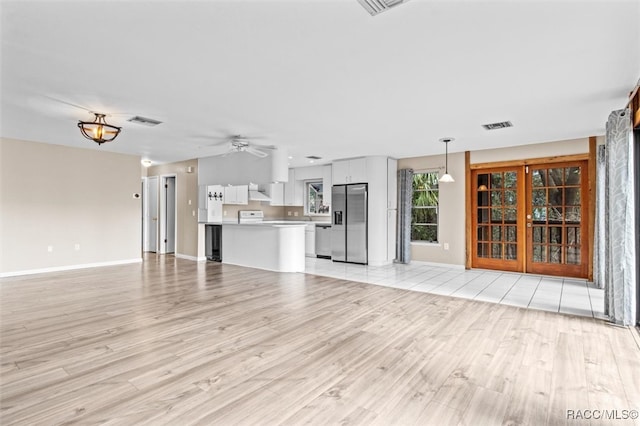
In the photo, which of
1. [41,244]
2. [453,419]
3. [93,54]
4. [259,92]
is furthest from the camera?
[41,244]

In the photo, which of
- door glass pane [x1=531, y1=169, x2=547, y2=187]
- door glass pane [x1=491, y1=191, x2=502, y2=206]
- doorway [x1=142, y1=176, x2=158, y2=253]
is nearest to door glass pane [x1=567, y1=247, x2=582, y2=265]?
door glass pane [x1=531, y1=169, x2=547, y2=187]

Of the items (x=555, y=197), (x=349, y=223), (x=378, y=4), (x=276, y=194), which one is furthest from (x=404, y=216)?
(x=378, y=4)

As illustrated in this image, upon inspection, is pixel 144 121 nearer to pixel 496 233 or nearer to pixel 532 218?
pixel 496 233

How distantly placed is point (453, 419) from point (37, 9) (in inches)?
139

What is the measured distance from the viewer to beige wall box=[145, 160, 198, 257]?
8.22 m

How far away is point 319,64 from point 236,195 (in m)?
5.96

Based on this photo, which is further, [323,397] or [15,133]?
Answer: [15,133]

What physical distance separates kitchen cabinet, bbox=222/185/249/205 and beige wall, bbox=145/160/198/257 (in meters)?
0.72

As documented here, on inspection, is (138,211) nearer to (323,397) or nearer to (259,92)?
(259,92)

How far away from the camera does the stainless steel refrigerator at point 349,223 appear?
24.5 ft

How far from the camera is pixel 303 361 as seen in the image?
8.50ft

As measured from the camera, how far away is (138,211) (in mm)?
7684

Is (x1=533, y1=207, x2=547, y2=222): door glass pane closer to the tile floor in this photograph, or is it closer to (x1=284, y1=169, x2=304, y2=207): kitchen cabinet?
the tile floor

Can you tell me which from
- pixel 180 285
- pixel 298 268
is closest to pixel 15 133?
pixel 180 285
